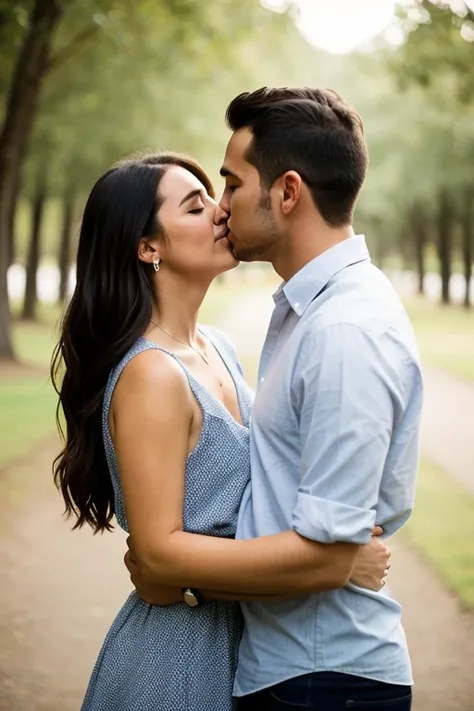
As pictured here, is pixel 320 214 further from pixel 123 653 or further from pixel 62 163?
pixel 62 163

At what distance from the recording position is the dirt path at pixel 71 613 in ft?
17.0

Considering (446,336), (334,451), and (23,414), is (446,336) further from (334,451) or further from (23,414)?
(334,451)

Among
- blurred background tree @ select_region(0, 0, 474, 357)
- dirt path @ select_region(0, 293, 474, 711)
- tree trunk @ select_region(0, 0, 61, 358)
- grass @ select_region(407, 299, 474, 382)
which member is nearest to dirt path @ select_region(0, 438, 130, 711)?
dirt path @ select_region(0, 293, 474, 711)

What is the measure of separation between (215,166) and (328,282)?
24.4 m

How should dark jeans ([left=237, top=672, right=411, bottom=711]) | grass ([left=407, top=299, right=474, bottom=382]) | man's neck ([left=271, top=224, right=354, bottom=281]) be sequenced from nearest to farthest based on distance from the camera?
dark jeans ([left=237, top=672, right=411, bottom=711]) → man's neck ([left=271, top=224, right=354, bottom=281]) → grass ([left=407, top=299, right=474, bottom=382])

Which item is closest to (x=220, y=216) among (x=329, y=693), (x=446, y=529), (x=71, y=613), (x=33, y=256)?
(x=329, y=693)

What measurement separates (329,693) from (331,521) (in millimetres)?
480

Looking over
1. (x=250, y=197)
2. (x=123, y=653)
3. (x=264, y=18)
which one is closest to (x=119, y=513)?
(x=123, y=653)

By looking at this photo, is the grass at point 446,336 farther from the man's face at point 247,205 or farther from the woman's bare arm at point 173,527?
the woman's bare arm at point 173,527

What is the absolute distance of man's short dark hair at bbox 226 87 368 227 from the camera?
2572 mm

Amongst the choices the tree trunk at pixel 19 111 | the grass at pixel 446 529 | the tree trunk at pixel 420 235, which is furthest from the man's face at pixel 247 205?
the tree trunk at pixel 420 235

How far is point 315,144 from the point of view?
2.57 meters

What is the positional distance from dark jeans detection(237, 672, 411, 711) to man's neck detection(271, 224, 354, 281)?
1046 millimetres

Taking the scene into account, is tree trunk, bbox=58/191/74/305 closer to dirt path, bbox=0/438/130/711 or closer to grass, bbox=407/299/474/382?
grass, bbox=407/299/474/382
